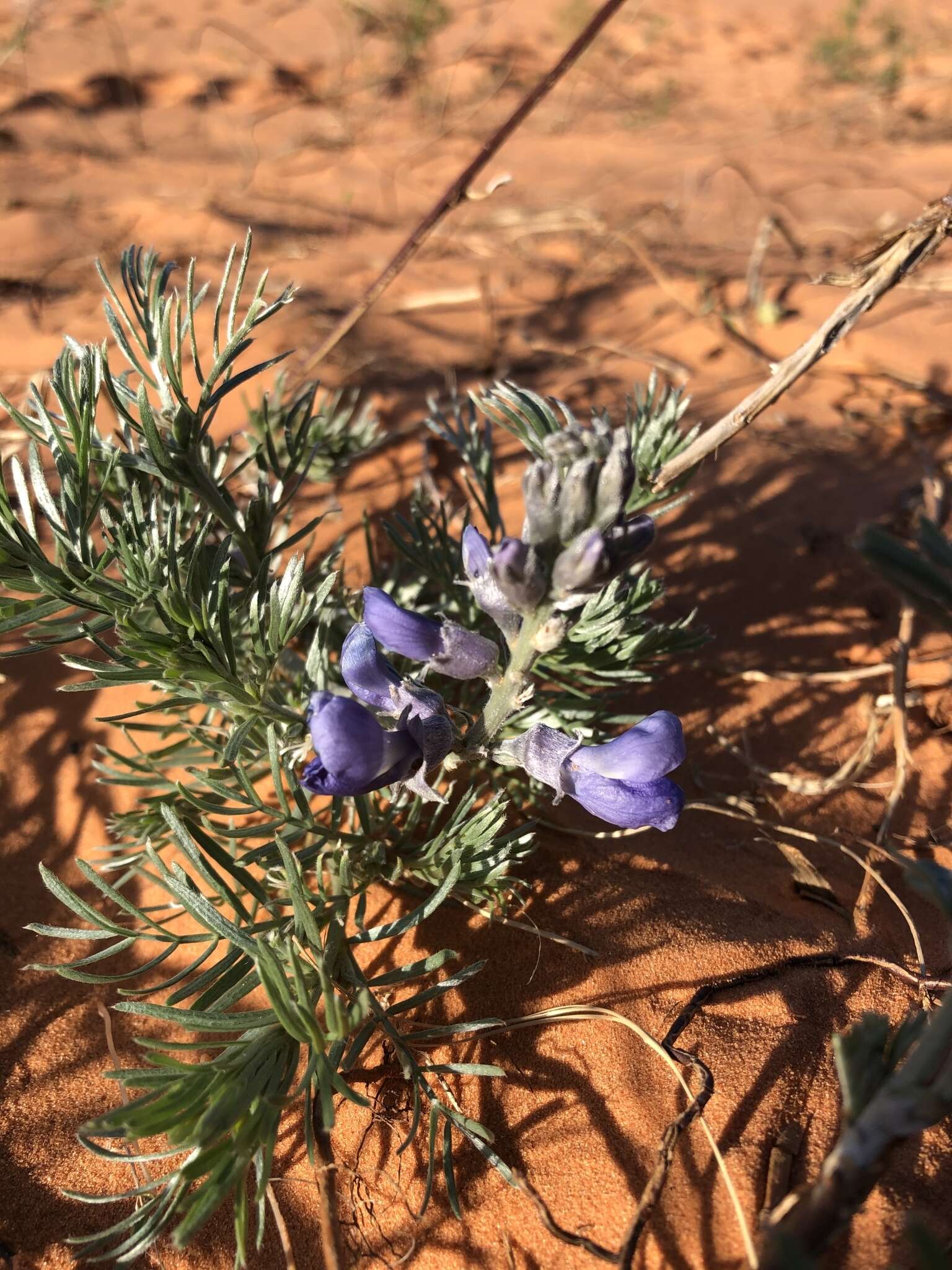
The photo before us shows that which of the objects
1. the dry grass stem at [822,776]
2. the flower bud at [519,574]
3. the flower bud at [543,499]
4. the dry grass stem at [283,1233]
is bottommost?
the dry grass stem at [283,1233]

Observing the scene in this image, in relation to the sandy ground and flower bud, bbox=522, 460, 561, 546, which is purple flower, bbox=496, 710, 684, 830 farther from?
the sandy ground

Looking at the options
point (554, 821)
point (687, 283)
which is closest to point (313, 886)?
point (554, 821)

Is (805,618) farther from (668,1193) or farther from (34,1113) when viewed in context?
(34,1113)

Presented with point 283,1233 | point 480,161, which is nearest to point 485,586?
point 283,1233

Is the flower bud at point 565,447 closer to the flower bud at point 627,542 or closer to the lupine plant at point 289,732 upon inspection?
the lupine plant at point 289,732

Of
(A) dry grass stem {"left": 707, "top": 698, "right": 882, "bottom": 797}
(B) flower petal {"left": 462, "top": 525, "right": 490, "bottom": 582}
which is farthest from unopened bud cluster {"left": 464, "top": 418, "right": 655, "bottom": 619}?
(A) dry grass stem {"left": 707, "top": 698, "right": 882, "bottom": 797}

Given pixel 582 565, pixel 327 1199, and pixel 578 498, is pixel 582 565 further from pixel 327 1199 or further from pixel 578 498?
pixel 327 1199

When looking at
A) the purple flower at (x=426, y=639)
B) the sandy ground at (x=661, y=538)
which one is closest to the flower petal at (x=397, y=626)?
the purple flower at (x=426, y=639)
